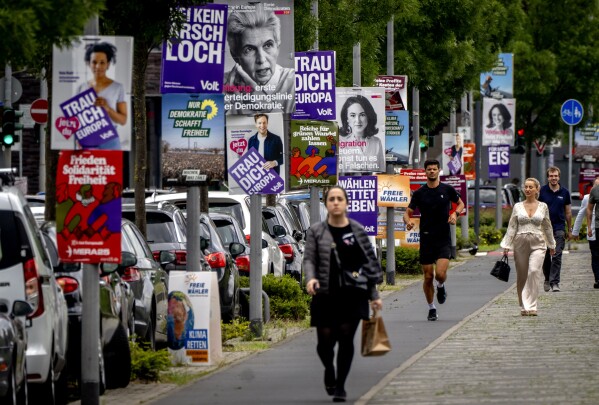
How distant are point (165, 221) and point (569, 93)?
45.0 m

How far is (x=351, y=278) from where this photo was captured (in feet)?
45.6

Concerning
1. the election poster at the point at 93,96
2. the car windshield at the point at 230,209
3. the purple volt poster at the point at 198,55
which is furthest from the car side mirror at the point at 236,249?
the election poster at the point at 93,96

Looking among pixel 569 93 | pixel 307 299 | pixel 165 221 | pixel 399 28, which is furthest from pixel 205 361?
pixel 569 93

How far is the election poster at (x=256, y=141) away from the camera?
20219 millimetres

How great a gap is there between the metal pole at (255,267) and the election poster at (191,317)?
127 inches

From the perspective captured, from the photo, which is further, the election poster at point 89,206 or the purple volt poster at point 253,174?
the purple volt poster at point 253,174

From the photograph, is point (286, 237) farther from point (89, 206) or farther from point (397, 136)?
point (89, 206)

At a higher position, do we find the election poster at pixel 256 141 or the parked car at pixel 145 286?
Result: the election poster at pixel 256 141

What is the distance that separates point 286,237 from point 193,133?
34.7ft

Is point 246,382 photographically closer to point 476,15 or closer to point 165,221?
point 165,221

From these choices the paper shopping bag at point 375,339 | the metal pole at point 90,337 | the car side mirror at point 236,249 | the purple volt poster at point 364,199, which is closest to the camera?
the metal pole at point 90,337

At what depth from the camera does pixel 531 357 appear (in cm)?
1692

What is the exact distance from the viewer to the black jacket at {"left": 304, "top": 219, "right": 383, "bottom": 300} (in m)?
13.9

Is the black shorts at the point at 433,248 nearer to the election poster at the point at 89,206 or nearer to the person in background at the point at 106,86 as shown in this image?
the election poster at the point at 89,206
